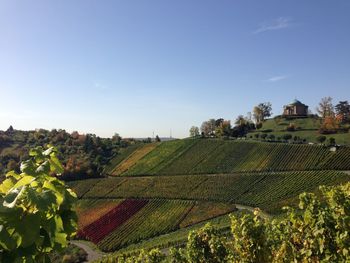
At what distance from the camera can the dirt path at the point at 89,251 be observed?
52000mm

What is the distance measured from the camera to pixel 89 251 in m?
54.9

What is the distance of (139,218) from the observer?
207ft

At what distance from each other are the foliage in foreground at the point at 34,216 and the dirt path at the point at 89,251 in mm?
50816

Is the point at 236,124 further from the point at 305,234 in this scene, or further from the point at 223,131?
the point at 305,234

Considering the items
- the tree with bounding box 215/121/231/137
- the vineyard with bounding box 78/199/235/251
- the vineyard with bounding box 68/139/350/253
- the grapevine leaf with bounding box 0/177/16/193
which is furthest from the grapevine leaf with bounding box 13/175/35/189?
the tree with bounding box 215/121/231/137

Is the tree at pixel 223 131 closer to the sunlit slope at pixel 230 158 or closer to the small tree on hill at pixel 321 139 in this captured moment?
the sunlit slope at pixel 230 158

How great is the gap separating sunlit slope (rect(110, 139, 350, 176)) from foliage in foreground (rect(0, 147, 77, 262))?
7264cm

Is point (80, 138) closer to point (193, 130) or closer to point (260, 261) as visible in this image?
point (193, 130)

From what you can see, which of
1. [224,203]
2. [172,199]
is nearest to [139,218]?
[172,199]

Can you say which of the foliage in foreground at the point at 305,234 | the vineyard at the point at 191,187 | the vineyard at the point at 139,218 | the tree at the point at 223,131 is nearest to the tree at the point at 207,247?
the foliage in foreground at the point at 305,234

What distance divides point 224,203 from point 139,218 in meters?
14.9

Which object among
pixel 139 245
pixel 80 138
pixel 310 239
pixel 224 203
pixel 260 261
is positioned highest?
pixel 80 138

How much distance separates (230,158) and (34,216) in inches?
3348

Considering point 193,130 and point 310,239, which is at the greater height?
point 193,130
